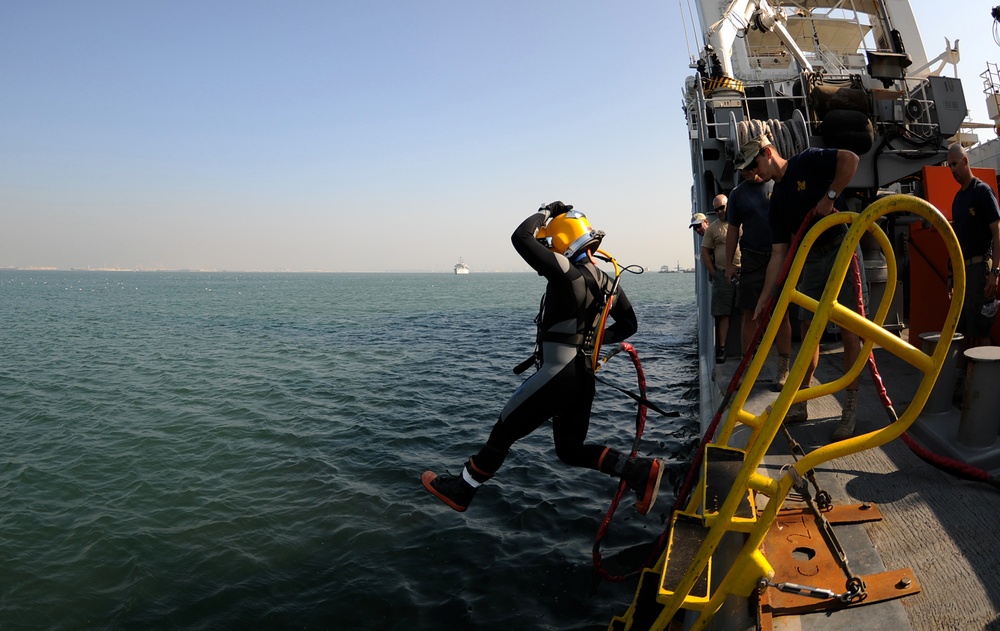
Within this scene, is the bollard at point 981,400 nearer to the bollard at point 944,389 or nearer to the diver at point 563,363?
the bollard at point 944,389

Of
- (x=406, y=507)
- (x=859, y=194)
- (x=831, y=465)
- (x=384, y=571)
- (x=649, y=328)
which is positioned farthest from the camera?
(x=649, y=328)

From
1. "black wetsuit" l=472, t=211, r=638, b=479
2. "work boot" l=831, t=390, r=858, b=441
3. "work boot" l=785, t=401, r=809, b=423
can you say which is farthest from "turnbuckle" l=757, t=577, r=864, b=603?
"work boot" l=785, t=401, r=809, b=423

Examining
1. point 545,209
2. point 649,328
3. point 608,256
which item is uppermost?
point 545,209

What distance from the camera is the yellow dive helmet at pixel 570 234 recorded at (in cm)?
394

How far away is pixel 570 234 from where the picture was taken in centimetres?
397

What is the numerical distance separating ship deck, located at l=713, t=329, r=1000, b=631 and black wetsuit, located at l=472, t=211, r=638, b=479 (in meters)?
1.25

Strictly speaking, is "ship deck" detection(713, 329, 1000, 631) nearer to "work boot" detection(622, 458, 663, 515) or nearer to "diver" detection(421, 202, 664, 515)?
"work boot" detection(622, 458, 663, 515)

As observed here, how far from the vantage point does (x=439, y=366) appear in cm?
1527

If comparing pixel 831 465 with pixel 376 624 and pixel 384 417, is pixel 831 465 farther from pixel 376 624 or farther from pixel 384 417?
pixel 384 417

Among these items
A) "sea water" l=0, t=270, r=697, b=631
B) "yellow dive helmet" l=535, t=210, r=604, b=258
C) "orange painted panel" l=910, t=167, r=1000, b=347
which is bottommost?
"sea water" l=0, t=270, r=697, b=631

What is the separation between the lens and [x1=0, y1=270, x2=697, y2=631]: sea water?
177 inches

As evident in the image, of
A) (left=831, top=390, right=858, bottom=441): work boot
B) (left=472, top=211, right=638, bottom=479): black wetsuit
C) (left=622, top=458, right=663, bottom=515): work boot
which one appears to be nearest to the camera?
(left=472, top=211, right=638, bottom=479): black wetsuit

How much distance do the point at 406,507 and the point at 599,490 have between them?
2.15m

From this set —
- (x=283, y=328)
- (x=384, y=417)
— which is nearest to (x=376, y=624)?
(x=384, y=417)
